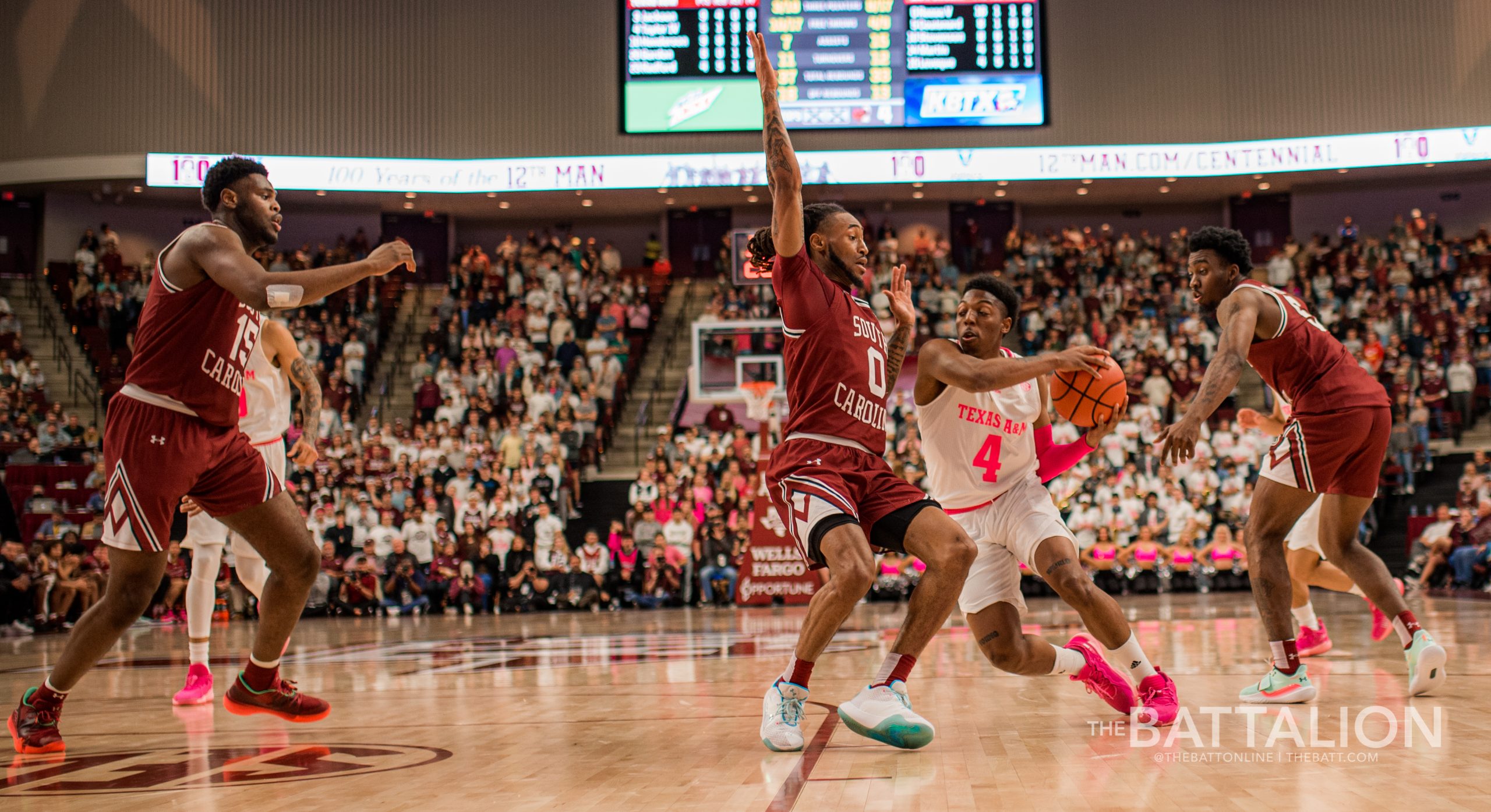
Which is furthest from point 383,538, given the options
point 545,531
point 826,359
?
point 826,359

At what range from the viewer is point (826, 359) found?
14.5ft

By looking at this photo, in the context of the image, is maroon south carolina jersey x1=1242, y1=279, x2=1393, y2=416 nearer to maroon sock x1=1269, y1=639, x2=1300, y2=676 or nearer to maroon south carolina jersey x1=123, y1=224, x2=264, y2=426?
maroon sock x1=1269, y1=639, x2=1300, y2=676

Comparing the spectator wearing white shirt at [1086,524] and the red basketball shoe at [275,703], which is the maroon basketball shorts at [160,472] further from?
the spectator wearing white shirt at [1086,524]

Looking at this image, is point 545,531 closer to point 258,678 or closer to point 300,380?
point 300,380

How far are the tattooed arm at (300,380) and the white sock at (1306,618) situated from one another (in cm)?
535

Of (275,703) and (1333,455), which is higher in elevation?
(1333,455)

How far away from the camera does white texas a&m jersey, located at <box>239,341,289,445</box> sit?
6.70 m

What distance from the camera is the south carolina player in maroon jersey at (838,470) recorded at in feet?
13.4

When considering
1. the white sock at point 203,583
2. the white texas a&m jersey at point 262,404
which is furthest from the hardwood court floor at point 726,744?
the white texas a&m jersey at point 262,404

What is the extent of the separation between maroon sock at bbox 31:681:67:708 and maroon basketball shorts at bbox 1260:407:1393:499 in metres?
4.92

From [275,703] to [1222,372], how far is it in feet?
13.0

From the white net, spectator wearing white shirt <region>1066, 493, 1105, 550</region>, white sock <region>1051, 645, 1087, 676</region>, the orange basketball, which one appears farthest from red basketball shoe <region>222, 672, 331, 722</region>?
spectator wearing white shirt <region>1066, 493, 1105, 550</region>

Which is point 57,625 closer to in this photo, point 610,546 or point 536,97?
point 610,546

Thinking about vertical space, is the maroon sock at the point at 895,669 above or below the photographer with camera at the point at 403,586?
above
